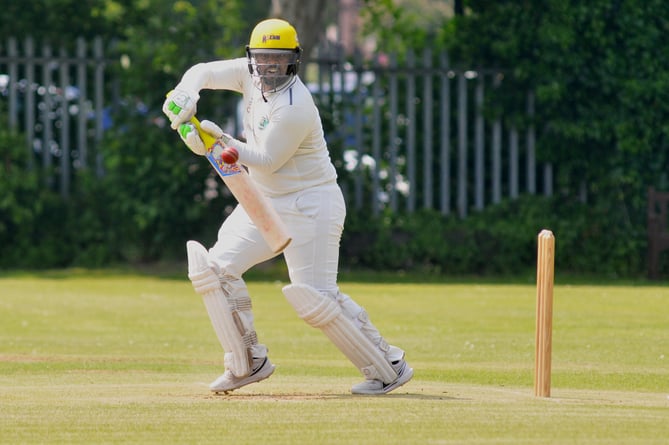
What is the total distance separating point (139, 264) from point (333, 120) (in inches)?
113

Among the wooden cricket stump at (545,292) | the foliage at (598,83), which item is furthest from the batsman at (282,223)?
the foliage at (598,83)

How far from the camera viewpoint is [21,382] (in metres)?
8.70

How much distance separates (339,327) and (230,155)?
1.13m

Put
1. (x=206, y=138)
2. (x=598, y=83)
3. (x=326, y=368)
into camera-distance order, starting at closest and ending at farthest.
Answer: (x=206, y=138), (x=326, y=368), (x=598, y=83)

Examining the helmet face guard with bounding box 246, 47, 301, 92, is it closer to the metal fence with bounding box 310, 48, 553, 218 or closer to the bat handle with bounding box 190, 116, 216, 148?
the bat handle with bounding box 190, 116, 216, 148

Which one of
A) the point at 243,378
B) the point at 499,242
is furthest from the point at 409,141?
the point at 243,378

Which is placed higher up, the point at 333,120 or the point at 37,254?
the point at 333,120

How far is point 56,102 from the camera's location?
1705cm

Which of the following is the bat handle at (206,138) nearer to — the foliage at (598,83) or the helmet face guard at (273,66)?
the helmet face guard at (273,66)

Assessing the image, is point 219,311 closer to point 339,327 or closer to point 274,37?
point 339,327

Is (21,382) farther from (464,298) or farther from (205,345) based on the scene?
(464,298)

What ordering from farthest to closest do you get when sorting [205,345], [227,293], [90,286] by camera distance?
[90,286], [205,345], [227,293]

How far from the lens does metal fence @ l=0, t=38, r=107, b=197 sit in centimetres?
1677

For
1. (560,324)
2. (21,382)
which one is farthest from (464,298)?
(21,382)
